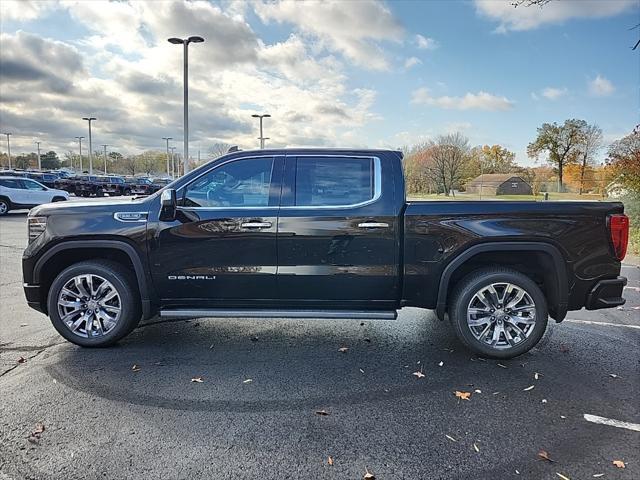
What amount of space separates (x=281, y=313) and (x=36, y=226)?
Result: 99.4 inches

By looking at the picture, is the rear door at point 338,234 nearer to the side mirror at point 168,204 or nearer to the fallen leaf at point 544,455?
the side mirror at point 168,204

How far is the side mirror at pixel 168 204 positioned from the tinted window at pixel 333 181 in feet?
3.74

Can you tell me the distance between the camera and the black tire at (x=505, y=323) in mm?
4086

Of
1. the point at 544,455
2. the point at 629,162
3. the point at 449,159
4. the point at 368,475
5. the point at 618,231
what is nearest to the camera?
the point at 368,475

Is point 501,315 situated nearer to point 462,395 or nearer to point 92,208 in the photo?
point 462,395

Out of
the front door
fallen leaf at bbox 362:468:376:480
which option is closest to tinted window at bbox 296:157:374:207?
the front door

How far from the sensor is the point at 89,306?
437 centimetres

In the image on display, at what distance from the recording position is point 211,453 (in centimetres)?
272

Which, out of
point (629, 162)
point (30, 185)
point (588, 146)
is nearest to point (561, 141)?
point (588, 146)

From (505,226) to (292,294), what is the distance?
80.2 inches

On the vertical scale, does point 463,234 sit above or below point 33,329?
above

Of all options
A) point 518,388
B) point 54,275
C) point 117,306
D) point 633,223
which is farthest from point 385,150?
point 633,223

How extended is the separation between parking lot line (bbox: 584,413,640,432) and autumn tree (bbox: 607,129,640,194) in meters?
12.2

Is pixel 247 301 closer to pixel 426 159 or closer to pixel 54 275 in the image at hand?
pixel 54 275
